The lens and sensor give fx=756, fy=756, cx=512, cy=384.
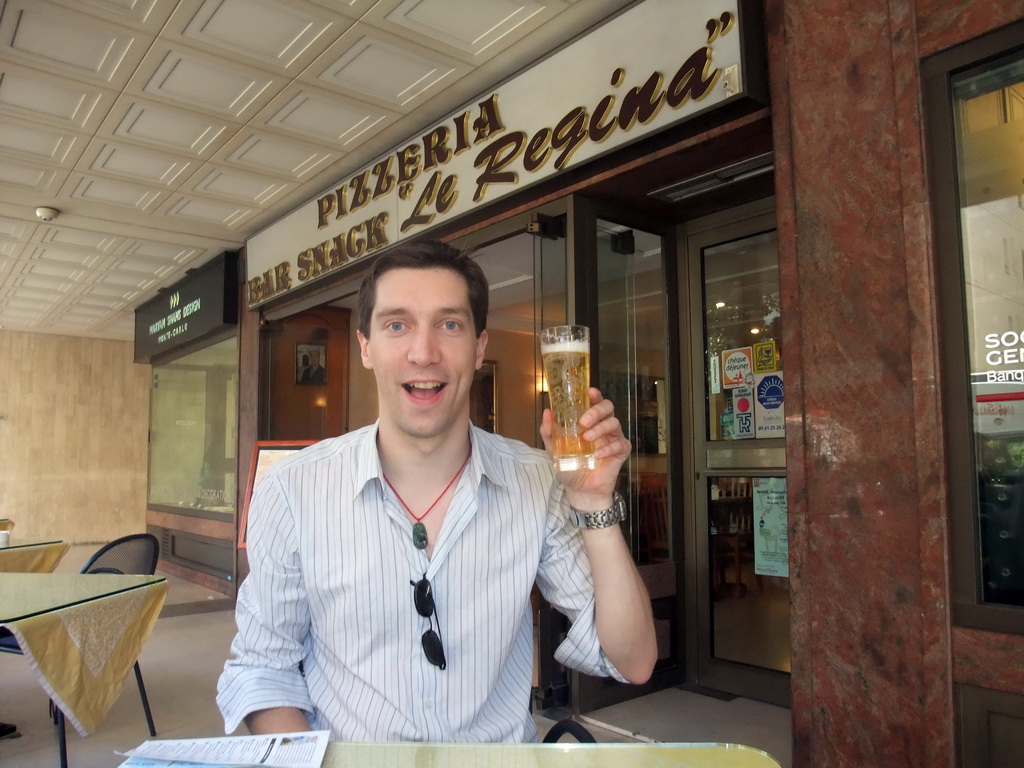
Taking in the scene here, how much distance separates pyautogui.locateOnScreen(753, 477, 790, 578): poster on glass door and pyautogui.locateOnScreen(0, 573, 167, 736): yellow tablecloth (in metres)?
2.80

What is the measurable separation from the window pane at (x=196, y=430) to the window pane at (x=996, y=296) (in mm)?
6385

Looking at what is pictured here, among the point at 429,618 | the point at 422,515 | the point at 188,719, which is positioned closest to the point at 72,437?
the point at 188,719

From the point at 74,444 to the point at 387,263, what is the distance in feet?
39.6

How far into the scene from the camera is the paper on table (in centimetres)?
98

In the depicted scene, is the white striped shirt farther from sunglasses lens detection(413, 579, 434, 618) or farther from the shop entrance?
the shop entrance

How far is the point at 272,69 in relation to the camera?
3953mm

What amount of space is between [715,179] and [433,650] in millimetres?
2793

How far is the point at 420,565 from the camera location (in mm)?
1414

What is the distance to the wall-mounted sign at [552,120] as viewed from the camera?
2941 mm

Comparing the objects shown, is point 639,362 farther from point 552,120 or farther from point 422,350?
point 422,350

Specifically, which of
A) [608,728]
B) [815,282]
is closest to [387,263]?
[815,282]

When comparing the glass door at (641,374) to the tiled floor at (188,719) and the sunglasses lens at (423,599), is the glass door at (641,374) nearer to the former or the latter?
the tiled floor at (188,719)

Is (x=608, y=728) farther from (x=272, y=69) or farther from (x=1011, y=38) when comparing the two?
(x=272, y=69)

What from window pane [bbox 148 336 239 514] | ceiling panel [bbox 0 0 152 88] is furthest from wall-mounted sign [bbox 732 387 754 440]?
window pane [bbox 148 336 239 514]
